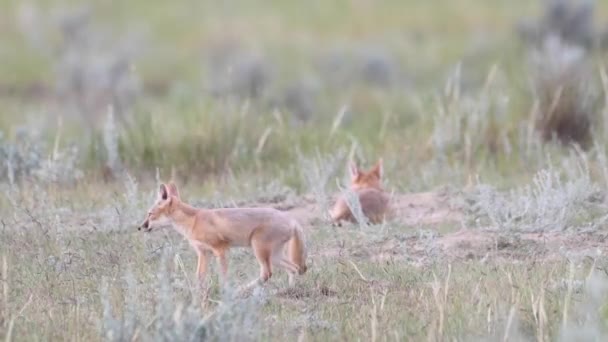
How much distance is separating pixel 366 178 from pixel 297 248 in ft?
9.39

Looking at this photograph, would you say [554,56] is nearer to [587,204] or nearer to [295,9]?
[587,204]

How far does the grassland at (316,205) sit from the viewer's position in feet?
18.2

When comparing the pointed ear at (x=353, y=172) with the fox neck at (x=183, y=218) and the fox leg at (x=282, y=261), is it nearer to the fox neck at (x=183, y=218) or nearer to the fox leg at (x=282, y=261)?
the fox neck at (x=183, y=218)

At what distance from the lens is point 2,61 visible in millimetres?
22266

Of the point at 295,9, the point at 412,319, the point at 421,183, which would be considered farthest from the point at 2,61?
the point at 412,319

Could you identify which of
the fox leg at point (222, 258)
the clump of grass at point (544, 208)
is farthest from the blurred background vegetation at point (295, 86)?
the fox leg at point (222, 258)

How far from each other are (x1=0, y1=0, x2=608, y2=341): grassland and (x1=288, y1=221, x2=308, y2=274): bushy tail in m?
0.13

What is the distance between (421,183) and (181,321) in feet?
16.6

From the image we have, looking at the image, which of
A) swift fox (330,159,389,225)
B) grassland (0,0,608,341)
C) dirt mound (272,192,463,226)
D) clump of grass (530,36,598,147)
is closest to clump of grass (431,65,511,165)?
grassland (0,0,608,341)

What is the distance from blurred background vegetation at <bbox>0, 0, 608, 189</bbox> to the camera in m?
10.8

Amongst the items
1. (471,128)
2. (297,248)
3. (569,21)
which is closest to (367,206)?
(297,248)

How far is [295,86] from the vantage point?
65.6 feet

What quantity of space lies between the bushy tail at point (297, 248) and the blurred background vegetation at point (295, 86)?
2.78 m

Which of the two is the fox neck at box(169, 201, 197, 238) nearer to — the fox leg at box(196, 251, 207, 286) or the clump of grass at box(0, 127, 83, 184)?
the fox leg at box(196, 251, 207, 286)
